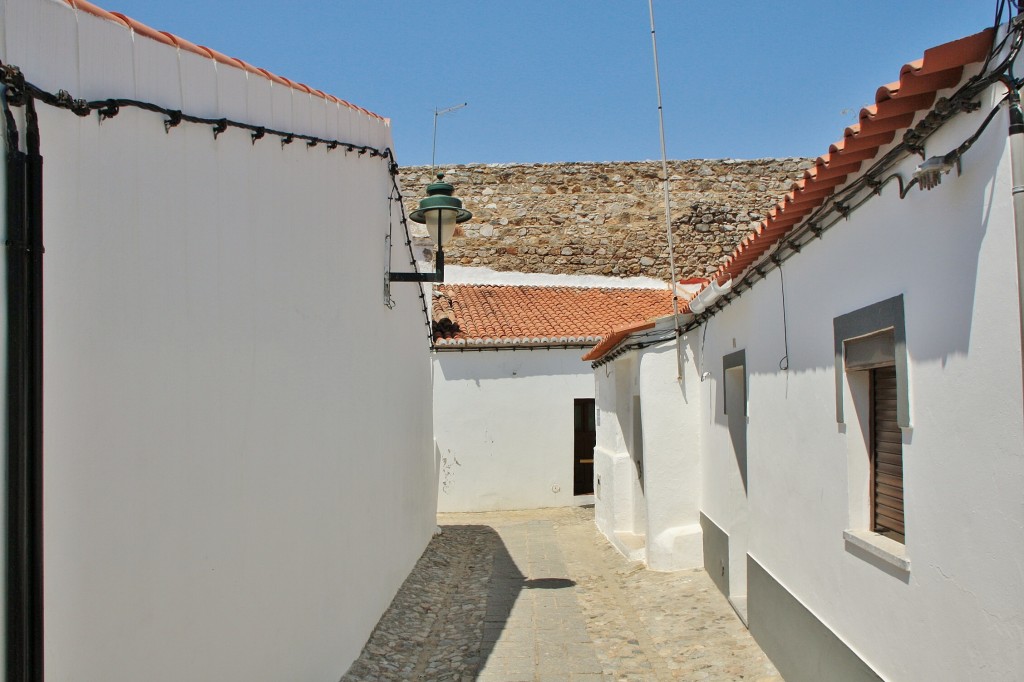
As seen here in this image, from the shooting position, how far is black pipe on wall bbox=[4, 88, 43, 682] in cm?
219

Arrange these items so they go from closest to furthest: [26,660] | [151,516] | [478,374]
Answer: [26,660] → [151,516] → [478,374]

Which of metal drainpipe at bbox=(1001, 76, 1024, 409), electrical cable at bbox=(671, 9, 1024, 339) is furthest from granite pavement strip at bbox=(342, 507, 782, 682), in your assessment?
metal drainpipe at bbox=(1001, 76, 1024, 409)

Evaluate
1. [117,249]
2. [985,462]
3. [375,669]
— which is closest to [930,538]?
[985,462]

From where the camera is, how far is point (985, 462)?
2.72m

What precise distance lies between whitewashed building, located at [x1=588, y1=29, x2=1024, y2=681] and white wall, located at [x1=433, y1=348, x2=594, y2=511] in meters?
7.54

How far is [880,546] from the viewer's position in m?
3.66

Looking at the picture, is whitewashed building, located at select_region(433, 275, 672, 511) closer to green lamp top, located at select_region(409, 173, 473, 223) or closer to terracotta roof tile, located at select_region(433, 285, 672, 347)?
terracotta roof tile, located at select_region(433, 285, 672, 347)

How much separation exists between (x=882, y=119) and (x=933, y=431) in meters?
1.18

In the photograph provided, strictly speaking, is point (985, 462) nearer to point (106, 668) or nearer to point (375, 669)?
point (106, 668)

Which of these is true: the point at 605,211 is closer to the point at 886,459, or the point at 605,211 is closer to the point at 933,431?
the point at 886,459

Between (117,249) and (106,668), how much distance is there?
134 cm

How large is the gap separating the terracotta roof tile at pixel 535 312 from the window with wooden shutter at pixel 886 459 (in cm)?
928

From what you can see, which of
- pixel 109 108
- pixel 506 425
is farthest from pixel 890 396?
pixel 506 425

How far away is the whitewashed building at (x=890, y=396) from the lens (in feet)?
8.61
